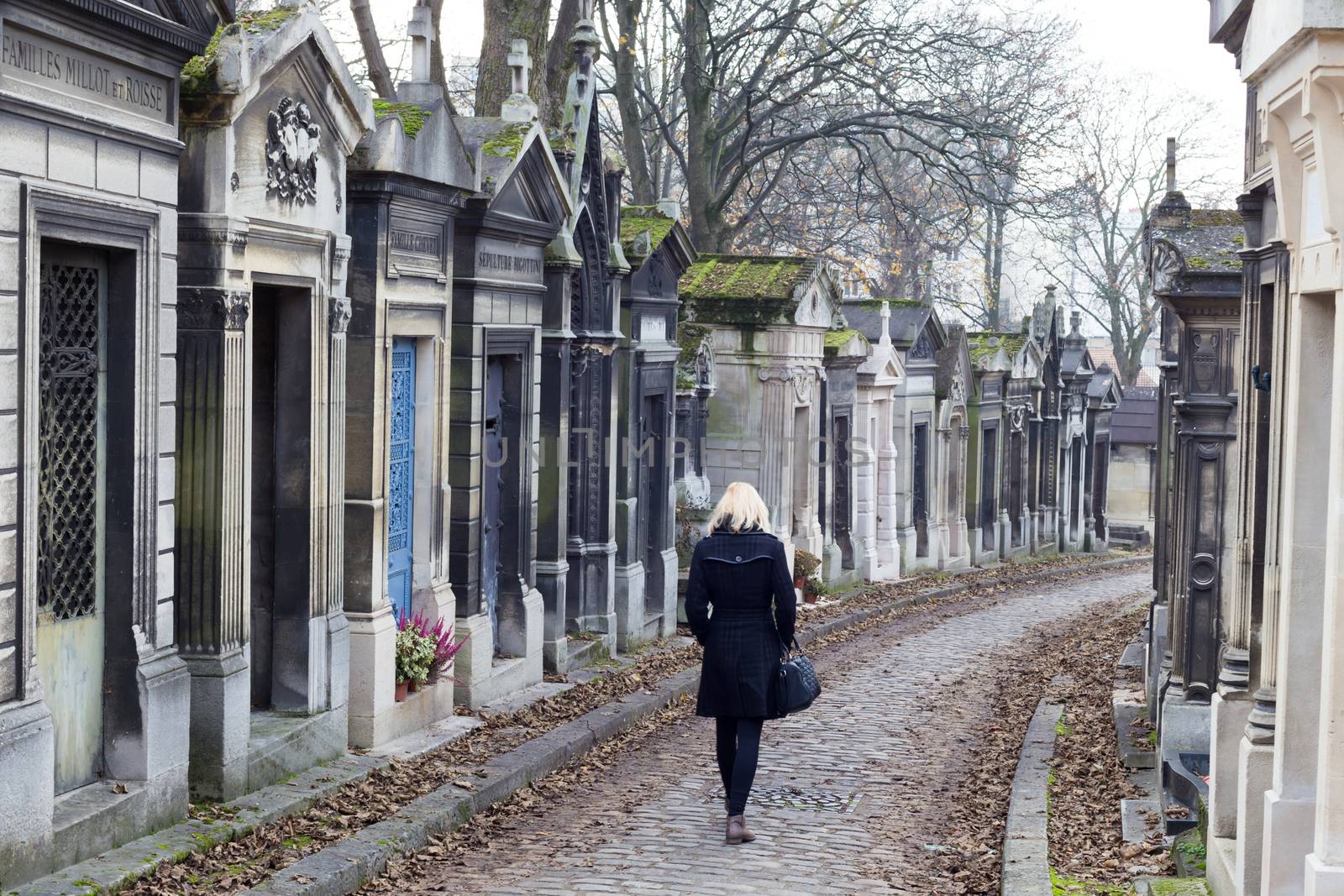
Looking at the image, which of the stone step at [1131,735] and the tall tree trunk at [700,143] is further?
the tall tree trunk at [700,143]

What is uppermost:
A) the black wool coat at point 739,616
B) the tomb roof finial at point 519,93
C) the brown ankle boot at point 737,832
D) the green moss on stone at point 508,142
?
the tomb roof finial at point 519,93

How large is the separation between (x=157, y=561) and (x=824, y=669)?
8.70m

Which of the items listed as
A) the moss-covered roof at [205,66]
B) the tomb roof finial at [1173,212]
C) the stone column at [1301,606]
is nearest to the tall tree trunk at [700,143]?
the tomb roof finial at [1173,212]

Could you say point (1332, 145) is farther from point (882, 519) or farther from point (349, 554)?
point (882, 519)

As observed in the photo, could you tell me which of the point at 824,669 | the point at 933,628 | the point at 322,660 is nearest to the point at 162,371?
the point at 322,660

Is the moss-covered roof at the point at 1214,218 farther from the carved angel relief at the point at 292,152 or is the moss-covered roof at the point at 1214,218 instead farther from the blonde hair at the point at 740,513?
the carved angel relief at the point at 292,152

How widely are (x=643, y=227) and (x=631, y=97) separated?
7.50 m

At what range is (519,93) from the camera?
11523 millimetres

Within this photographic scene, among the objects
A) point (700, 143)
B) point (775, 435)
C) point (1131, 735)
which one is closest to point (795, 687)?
point (1131, 735)

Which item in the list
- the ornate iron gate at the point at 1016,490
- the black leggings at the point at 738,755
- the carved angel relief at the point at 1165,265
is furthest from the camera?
the ornate iron gate at the point at 1016,490

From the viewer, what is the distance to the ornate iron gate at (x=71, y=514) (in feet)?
21.5

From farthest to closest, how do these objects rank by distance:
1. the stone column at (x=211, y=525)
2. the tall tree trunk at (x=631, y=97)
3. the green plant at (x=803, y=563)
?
the tall tree trunk at (x=631, y=97) < the green plant at (x=803, y=563) < the stone column at (x=211, y=525)

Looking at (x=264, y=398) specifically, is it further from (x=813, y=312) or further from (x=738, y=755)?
(x=813, y=312)

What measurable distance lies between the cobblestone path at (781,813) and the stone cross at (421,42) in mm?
4464
